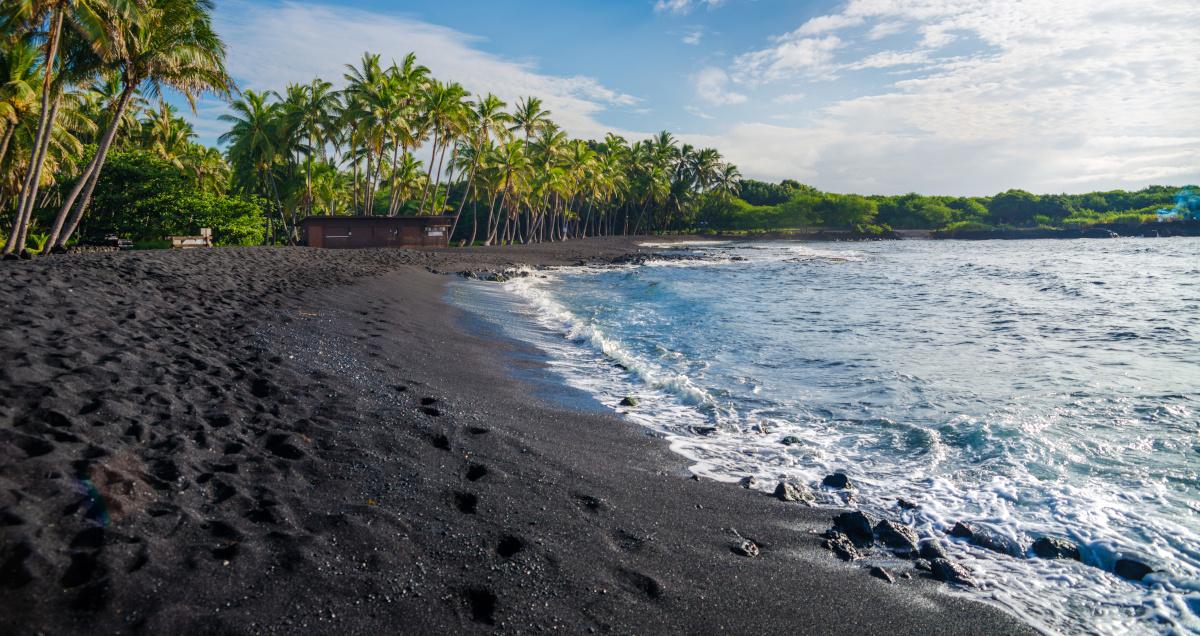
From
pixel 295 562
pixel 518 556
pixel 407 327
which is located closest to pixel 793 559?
pixel 518 556

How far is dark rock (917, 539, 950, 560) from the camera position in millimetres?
3900

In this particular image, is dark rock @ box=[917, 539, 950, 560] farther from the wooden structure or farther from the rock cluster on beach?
the wooden structure

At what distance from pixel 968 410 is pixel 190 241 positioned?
27.5 meters

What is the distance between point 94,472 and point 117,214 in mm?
31505

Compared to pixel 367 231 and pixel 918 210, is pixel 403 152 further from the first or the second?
pixel 918 210

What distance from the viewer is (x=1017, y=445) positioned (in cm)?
611

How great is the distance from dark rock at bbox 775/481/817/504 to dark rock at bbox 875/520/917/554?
575 mm

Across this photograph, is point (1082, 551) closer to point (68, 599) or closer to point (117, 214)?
point (68, 599)

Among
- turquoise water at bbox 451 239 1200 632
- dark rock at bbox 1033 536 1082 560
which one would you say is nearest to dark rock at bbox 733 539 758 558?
turquoise water at bbox 451 239 1200 632

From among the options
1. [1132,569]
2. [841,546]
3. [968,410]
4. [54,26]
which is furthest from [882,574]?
[54,26]

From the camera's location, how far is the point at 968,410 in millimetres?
7352

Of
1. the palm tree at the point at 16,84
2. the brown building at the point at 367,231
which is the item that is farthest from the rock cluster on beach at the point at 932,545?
the brown building at the point at 367,231

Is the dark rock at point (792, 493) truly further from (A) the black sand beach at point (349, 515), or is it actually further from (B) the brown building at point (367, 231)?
(B) the brown building at point (367, 231)

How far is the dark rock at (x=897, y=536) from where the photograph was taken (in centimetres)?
402
